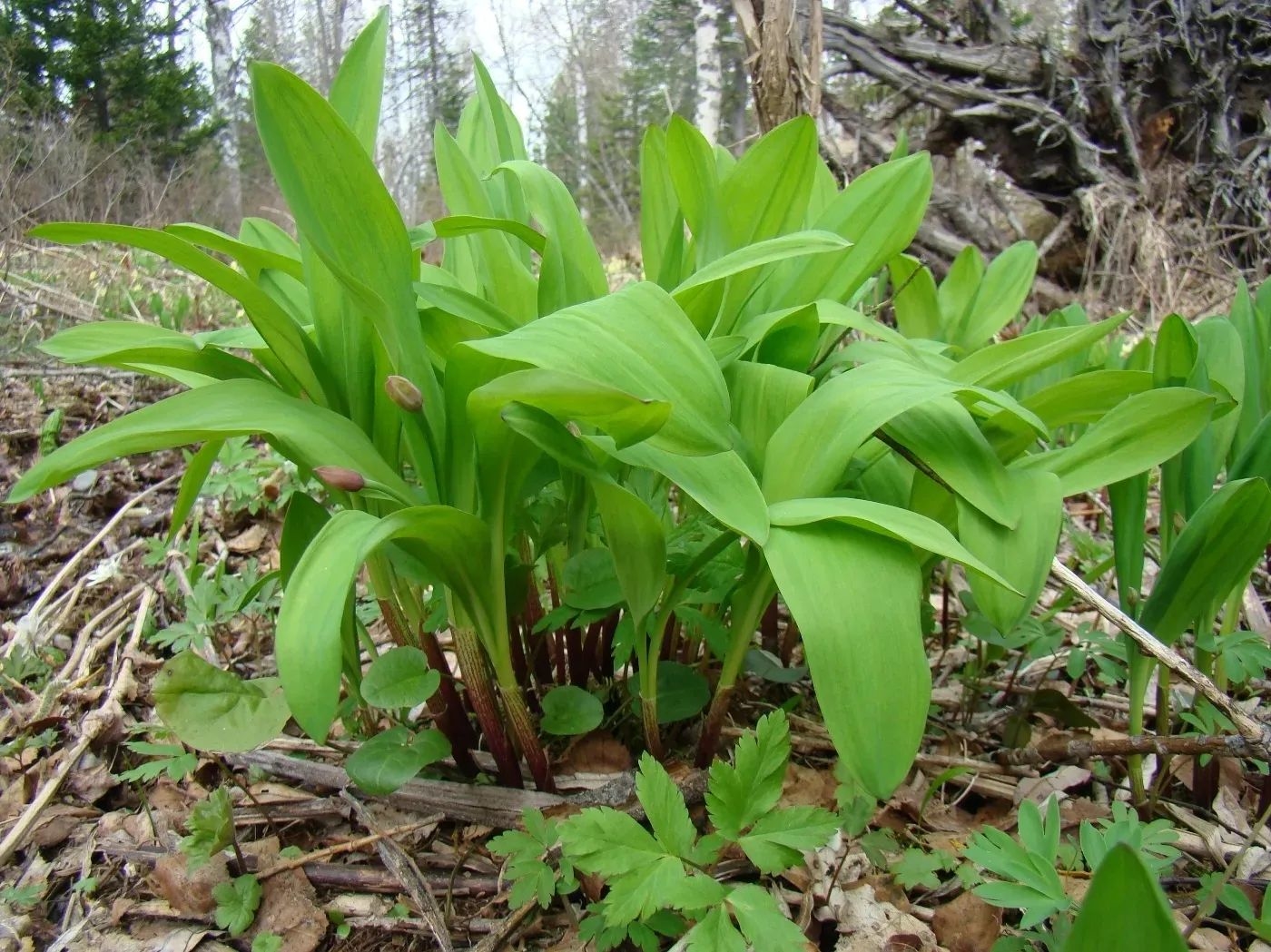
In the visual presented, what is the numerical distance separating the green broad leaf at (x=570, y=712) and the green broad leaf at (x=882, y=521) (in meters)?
0.36

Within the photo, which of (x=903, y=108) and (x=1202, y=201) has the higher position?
(x=903, y=108)

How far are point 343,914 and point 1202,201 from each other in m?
6.42

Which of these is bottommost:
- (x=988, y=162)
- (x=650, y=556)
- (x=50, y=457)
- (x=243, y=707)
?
(x=243, y=707)

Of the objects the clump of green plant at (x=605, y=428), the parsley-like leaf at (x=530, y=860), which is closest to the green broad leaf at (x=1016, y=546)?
the clump of green plant at (x=605, y=428)

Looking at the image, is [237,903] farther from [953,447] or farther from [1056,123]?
[1056,123]

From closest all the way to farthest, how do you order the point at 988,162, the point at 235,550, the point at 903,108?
the point at 235,550
the point at 903,108
the point at 988,162

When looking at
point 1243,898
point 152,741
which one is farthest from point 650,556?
point 152,741

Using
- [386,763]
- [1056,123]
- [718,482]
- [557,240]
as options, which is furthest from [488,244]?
[1056,123]

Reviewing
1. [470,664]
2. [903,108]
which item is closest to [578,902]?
[470,664]

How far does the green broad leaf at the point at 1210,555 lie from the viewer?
78 centimetres

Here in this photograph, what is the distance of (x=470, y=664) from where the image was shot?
89cm

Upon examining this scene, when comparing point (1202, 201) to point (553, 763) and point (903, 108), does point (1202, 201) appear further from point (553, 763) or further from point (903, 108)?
point (553, 763)

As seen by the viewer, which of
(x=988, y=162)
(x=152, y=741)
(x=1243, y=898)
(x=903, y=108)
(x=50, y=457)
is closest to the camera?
(x=50, y=457)

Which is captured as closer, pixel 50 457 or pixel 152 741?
pixel 50 457
